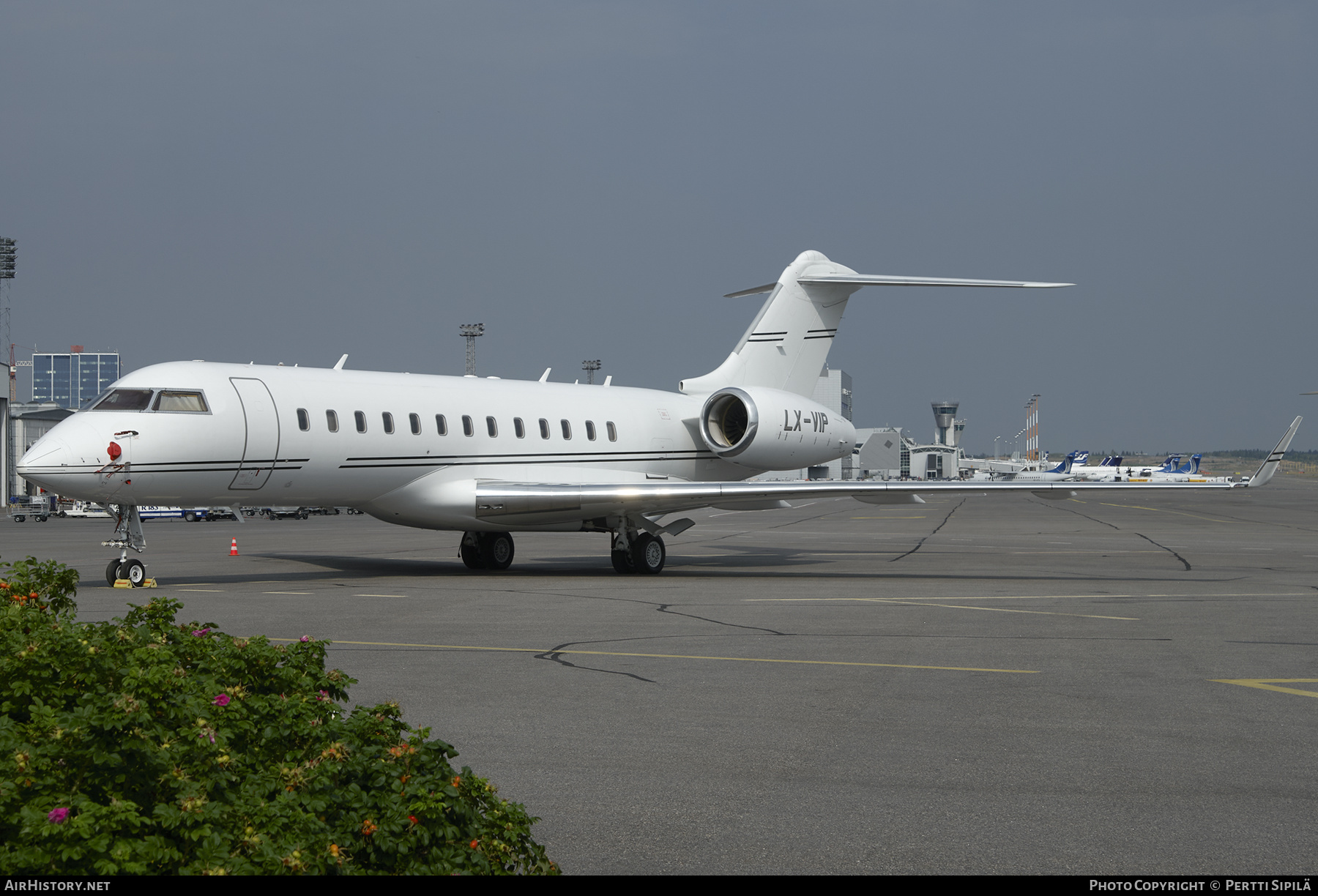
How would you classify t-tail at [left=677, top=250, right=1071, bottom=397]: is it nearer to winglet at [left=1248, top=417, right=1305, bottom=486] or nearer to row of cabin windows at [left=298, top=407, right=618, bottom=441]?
row of cabin windows at [left=298, top=407, right=618, bottom=441]

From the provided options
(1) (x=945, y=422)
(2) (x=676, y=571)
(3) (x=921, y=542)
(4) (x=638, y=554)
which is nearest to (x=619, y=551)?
(4) (x=638, y=554)

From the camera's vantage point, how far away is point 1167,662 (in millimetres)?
10453

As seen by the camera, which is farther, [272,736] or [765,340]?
[765,340]

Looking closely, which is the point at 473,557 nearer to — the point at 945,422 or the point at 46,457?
the point at 46,457

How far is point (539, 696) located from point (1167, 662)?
5594mm

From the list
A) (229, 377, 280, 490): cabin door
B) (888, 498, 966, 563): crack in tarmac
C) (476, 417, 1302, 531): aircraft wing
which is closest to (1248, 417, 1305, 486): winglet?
(476, 417, 1302, 531): aircraft wing

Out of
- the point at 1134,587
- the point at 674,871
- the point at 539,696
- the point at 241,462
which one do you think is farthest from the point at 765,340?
the point at 674,871

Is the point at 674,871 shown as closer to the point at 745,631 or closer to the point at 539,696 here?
the point at 539,696

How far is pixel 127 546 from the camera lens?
17.2 meters

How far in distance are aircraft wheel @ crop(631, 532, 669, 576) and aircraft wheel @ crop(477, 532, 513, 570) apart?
2.50m

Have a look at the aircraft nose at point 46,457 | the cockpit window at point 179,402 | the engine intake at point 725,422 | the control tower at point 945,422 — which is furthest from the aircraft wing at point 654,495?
the control tower at point 945,422

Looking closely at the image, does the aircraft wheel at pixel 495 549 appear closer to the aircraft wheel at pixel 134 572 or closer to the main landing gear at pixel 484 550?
the main landing gear at pixel 484 550

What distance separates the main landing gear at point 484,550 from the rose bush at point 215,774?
17236mm

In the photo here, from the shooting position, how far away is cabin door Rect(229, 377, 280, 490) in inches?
695
